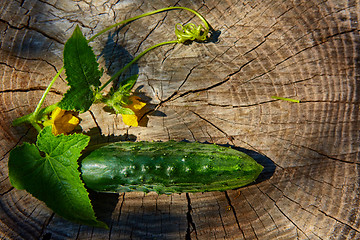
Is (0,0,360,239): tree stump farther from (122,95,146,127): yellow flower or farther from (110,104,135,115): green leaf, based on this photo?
(110,104,135,115): green leaf

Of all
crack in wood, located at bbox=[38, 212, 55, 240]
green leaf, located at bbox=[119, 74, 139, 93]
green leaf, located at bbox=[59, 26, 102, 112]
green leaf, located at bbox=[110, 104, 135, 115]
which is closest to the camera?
green leaf, located at bbox=[59, 26, 102, 112]

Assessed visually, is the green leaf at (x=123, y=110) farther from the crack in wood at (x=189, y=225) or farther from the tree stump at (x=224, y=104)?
the crack in wood at (x=189, y=225)

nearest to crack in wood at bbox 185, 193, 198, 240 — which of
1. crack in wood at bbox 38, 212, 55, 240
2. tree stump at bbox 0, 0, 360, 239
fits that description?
tree stump at bbox 0, 0, 360, 239

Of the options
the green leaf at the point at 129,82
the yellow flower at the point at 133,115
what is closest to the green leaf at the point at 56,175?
the yellow flower at the point at 133,115

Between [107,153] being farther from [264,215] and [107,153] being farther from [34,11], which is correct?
[34,11]

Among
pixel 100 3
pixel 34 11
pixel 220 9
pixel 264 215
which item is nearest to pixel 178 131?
pixel 264 215
